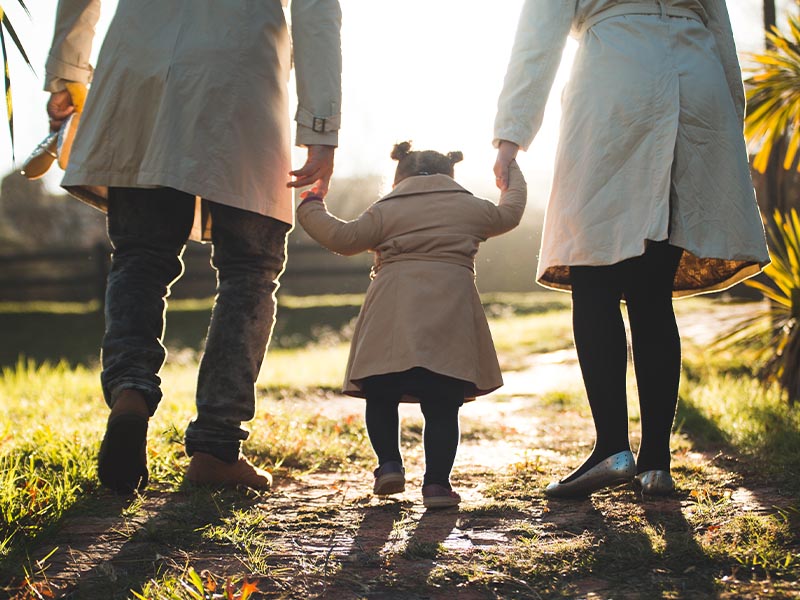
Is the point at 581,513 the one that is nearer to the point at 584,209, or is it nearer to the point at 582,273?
the point at 582,273

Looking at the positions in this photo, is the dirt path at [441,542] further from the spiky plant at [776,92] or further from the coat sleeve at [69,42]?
the spiky plant at [776,92]

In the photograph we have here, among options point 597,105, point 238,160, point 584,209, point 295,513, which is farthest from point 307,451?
point 597,105

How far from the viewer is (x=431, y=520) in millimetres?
2197

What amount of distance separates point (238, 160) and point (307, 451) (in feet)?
4.11

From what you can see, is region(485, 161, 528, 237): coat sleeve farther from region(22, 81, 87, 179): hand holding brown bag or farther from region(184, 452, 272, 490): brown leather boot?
region(22, 81, 87, 179): hand holding brown bag

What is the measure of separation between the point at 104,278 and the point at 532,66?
1422cm

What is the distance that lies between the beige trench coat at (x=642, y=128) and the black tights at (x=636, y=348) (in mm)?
121

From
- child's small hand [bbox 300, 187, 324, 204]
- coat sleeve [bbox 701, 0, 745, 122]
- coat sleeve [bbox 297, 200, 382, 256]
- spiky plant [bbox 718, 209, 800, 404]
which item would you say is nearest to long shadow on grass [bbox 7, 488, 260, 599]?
coat sleeve [bbox 297, 200, 382, 256]

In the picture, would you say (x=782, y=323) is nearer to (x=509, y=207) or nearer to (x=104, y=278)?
(x=509, y=207)

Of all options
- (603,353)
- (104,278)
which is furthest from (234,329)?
(104,278)

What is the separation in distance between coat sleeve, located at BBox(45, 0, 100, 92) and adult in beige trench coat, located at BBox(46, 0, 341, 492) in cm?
26

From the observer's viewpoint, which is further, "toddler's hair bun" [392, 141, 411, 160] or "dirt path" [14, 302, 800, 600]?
"toddler's hair bun" [392, 141, 411, 160]

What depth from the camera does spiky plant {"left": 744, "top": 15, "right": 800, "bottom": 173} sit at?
430cm

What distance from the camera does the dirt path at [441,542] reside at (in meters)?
1.62
